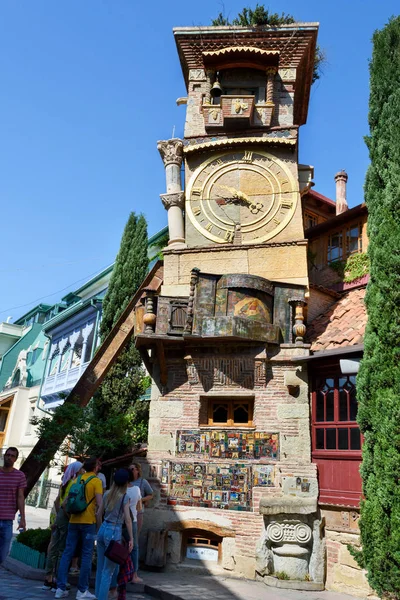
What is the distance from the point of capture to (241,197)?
12.4 m

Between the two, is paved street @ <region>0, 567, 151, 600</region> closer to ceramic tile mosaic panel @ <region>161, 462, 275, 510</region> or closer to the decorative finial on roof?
ceramic tile mosaic panel @ <region>161, 462, 275, 510</region>

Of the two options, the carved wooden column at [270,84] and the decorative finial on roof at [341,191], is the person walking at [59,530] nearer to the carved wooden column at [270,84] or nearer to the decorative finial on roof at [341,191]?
the carved wooden column at [270,84]

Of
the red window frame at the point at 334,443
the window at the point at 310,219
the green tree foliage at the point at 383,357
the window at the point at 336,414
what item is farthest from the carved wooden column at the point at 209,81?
the window at the point at 336,414

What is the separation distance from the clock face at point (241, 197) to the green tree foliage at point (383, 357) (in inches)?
109

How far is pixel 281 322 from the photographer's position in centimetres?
1050

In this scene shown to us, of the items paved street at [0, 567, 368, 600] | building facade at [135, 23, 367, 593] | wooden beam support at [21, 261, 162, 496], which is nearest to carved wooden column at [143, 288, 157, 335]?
building facade at [135, 23, 367, 593]

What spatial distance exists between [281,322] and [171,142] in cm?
597

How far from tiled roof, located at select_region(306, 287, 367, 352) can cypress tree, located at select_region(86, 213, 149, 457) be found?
14.9ft

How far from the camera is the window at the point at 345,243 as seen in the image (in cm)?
1342

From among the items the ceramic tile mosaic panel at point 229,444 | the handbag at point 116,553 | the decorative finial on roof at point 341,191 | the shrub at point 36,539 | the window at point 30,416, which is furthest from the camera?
the window at point 30,416

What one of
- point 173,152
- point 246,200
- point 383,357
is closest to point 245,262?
point 246,200

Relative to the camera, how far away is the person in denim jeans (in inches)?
215

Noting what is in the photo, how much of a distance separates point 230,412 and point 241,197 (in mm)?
5194

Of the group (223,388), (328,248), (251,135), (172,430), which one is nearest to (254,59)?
(251,135)
